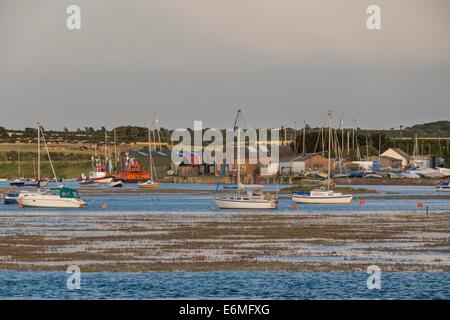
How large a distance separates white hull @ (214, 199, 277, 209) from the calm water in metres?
48.6

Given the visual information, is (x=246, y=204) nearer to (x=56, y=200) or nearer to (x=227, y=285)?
(x=56, y=200)

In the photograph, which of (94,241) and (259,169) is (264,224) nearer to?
(94,241)

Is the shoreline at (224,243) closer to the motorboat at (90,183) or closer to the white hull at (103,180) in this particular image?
the motorboat at (90,183)

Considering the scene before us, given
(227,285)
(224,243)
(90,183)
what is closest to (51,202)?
(224,243)

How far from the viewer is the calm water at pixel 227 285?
37.1 meters

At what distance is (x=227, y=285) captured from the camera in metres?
39.1

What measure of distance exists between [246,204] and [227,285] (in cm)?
5263

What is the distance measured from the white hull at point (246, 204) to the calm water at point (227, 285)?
48567 mm

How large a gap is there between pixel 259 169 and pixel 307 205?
9393 cm

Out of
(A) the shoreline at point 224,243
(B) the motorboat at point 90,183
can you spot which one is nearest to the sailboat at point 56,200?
(A) the shoreline at point 224,243

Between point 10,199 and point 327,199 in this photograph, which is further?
point 10,199

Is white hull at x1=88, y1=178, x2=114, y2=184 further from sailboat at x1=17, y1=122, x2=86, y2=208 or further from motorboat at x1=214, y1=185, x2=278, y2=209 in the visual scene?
motorboat at x1=214, y1=185, x2=278, y2=209
